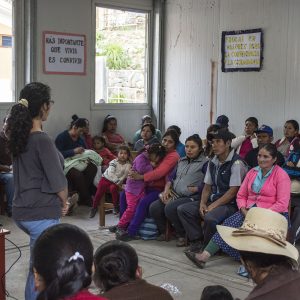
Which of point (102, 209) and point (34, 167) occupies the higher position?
point (34, 167)

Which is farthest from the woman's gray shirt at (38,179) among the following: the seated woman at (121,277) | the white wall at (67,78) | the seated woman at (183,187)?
the white wall at (67,78)

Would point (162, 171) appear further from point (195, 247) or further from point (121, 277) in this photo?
point (121, 277)

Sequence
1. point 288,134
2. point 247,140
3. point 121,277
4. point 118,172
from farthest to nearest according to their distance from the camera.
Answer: point 247,140 < point 288,134 < point 118,172 < point 121,277

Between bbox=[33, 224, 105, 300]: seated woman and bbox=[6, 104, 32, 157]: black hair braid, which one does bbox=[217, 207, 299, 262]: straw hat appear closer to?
bbox=[33, 224, 105, 300]: seated woman

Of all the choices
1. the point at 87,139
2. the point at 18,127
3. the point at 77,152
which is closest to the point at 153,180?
the point at 77,152

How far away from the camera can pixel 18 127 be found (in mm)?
2977

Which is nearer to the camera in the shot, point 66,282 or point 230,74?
point 66,282

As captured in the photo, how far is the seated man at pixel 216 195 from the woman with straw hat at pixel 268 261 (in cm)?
270

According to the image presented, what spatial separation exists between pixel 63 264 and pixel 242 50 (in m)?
6.69

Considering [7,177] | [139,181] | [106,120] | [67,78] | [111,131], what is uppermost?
[67,78]

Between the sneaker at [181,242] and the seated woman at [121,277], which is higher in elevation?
the seated woman at [121,277]

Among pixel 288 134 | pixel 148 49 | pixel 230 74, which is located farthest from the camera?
pixel 148 49

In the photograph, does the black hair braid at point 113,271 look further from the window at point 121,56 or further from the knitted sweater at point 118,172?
the window at point 121,56

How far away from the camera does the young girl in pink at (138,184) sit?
18.6ft
